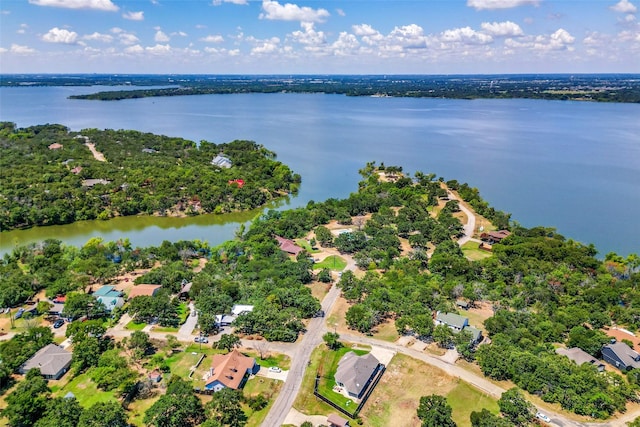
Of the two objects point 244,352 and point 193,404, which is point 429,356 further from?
point 193,404

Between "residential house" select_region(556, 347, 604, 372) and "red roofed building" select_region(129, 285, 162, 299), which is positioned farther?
"red roofed building" select_region(129, 285, 162, 299)

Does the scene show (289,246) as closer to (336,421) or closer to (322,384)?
(322,384)

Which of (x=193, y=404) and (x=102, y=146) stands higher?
(x=102, y=146)

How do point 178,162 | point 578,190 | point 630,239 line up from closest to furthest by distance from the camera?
point 630,239 → point 578,190 → point 178,162

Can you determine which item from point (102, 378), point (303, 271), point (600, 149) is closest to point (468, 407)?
point (303, 271)

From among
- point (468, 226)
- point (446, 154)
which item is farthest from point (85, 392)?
point (446, 154)

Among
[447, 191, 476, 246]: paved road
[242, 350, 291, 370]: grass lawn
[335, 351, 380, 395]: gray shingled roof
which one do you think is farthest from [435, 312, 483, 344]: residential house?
[447, 191, 476, 246]: paved road

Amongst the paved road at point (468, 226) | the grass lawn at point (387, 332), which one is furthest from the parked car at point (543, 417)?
the paved road at point (468, 226)

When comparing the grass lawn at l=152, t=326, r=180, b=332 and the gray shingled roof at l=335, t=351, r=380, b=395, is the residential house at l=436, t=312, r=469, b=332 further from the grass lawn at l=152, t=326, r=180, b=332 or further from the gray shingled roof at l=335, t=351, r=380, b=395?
the grass lawn at l=152, t=326, r=180, b=332
